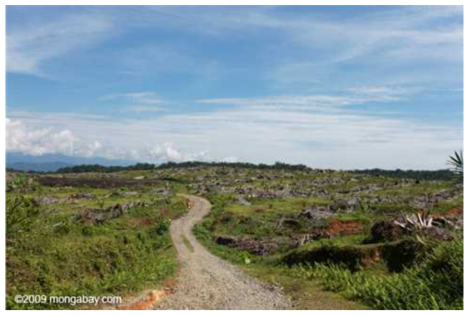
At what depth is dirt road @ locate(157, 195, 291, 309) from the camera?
54.1 feet

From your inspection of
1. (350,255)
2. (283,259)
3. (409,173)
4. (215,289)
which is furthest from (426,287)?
(409,173)

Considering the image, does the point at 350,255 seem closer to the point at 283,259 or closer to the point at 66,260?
the point at 283,259

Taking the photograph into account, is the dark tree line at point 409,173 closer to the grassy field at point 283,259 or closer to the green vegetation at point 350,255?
the green vegetation at point 350,255

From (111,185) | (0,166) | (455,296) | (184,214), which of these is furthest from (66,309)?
(111,185)

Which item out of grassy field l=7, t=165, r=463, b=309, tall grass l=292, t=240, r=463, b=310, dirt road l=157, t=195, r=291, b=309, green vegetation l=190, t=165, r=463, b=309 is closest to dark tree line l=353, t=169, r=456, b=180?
green vegetation l=190, t=165, r=463, b=309

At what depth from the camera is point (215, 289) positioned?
64.9ft

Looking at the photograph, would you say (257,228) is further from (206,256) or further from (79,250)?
(79,250)

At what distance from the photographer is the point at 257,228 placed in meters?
47.0

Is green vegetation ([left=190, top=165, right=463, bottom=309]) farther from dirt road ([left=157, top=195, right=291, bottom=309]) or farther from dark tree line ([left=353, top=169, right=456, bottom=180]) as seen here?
dark tree line ([left=353, top=169, right=456, bottom=180])

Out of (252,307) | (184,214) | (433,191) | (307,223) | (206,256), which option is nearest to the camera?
(252,307)

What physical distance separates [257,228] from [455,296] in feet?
111

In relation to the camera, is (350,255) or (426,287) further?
(350,255)

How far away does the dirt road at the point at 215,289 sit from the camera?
16.5 metres

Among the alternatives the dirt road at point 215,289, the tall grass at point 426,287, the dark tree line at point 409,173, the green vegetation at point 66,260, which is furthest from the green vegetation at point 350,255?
the dark tree line at point 409,173
